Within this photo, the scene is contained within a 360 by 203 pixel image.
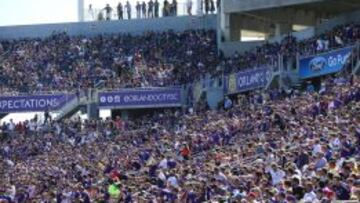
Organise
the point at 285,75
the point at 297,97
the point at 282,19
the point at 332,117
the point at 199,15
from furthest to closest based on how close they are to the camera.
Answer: the point at 199,15
the point at 282,19
the point at 285,75
the point at 297,97
the point at 332,117

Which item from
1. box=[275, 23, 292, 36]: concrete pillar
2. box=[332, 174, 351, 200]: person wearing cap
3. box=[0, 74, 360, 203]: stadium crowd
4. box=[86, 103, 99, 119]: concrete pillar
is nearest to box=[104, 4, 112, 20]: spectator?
box=[86, 103, 99, 119]: concrete pillar

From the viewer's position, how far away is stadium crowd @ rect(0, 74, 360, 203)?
1468 cm

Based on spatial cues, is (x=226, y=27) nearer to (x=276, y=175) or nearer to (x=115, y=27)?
(x=115, y=27)

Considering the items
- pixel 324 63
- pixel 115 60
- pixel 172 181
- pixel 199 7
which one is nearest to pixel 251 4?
Answer: pixel 199 7

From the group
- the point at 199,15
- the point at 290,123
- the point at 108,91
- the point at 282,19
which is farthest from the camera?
the point at 199,15

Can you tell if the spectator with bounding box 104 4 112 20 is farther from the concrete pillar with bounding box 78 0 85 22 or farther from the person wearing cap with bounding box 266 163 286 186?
the person wearing cap with bounding box 266 163 286 186

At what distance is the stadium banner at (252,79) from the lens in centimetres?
3222

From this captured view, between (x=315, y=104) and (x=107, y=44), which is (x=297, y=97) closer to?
(x=315, y=104)

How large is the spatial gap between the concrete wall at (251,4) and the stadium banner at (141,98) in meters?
5.39

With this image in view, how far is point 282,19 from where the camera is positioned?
1655 inches

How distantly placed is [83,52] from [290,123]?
928 inches

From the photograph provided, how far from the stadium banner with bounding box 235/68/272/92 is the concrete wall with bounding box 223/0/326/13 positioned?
5.22m

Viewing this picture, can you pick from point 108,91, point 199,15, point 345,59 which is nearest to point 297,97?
point 345,59

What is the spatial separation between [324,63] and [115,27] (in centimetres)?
1879
